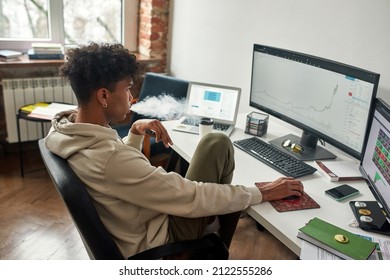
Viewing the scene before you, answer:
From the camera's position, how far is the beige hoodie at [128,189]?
4.01ft

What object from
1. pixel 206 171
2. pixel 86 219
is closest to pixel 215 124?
pixel 206 171

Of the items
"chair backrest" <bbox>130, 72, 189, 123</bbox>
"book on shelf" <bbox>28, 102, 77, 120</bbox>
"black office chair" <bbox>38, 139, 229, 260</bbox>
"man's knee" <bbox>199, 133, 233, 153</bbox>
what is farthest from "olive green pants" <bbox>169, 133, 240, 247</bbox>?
"book on shelf" <bbox>28, 102, 77, 120</bbox>

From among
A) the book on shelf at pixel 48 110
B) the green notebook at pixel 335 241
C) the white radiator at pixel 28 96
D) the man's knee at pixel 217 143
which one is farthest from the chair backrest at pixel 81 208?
the white radiator at pixel 28 96

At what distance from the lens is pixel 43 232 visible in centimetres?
238

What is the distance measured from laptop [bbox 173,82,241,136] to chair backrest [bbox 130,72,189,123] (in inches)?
20.7

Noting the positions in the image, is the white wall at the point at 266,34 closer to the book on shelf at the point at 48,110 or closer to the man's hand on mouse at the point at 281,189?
the man's hand on mouse at the point at 281,189

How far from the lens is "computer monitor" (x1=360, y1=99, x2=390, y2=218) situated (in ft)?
4.38

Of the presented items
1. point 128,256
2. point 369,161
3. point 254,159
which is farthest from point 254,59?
point 128,256

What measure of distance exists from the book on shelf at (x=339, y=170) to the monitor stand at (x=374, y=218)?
20 centimetres

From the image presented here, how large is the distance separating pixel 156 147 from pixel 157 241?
51.8 inches

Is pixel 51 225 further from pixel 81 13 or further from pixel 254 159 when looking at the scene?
pixel 81 13

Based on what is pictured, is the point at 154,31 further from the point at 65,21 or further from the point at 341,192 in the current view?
the point at 341,192

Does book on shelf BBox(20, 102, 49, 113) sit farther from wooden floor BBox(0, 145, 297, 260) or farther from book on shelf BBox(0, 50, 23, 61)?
wooden floor BBox(0, 145, 297, 260)
